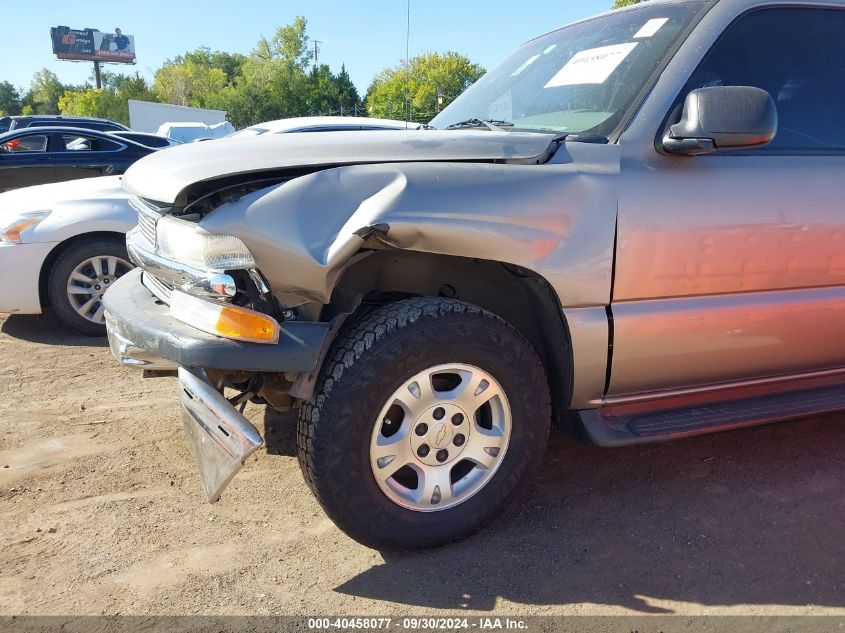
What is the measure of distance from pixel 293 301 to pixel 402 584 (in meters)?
1.02

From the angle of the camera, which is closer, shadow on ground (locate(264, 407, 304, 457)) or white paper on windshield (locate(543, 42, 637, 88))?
white paper on windshield (locate(543, 42, 637, 88))

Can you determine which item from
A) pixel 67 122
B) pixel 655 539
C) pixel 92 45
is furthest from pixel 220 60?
pixel 655 539

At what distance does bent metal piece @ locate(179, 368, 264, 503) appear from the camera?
2.15 meters

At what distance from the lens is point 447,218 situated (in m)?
2.29

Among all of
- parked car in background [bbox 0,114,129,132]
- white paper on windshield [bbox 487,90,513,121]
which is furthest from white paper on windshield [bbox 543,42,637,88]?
parked car in background [bbox 0,114,129,132]

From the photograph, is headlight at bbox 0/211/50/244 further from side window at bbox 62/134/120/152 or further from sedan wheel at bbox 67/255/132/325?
side window at bbox 62/134/120/152

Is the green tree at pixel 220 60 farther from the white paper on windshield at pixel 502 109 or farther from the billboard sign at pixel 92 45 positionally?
the white paper on windshield at pixel 502 109

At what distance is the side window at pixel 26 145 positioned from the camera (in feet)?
27.1

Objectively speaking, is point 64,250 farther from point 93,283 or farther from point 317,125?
point 317,125

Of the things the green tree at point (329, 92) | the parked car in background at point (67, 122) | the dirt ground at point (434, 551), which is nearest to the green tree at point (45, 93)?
the green tree at point (329, 92)

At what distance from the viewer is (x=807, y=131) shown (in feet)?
9.61

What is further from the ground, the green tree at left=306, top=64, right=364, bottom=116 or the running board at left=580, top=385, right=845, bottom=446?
the green tree at left=306, top=64, right=364, bottom=116

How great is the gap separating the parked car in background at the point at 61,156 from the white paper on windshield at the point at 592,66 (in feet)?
19.5

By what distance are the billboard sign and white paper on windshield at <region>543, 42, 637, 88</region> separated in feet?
324
